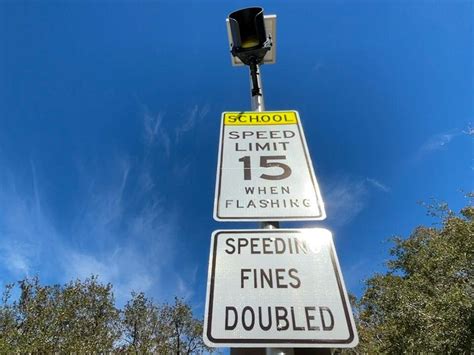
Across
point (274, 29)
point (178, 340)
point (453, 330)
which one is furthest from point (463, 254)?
point (178, 340)

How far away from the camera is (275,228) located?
1.92 metres

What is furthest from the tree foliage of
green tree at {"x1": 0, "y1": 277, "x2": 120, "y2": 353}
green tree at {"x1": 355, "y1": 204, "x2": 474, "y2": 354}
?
green tree at {"x1": 355, "y1": 204, "x2": 474, "y2": 354}

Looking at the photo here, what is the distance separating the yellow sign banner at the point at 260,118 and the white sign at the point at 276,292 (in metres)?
1.20

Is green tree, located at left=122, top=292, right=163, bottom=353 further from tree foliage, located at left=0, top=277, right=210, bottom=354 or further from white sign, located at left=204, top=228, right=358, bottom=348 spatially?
white sign, located at left=204, top=228, right=358, bottom=348

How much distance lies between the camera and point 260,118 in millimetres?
2771

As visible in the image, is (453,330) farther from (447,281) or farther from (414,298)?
(414,298)

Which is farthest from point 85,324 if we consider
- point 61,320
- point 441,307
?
point 441,307

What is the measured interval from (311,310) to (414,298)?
17.4 meters

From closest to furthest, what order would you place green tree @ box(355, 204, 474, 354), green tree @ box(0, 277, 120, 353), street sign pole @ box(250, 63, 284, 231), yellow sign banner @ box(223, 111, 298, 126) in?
1. yellow sign banner @ box(223, 111, 298, 126)
2. street sign pole @ box(250, 63, 284, 231)
3. green tree @ box(355, 204, 474, 354)
4. green tree @ box(0, 277, 120, 353)

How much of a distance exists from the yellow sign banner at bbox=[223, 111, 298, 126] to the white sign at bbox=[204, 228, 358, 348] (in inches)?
47.3

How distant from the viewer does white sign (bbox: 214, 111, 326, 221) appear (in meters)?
2.00

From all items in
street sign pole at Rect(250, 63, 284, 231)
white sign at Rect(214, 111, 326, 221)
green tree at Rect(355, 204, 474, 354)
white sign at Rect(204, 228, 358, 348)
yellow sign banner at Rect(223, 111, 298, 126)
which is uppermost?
green tree at Rect(355, 204, 474, 354)

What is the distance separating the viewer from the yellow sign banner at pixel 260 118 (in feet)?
8.95

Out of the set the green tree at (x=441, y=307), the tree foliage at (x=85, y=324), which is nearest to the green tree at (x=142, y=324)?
the tree foliage at (x=85, y=324)
